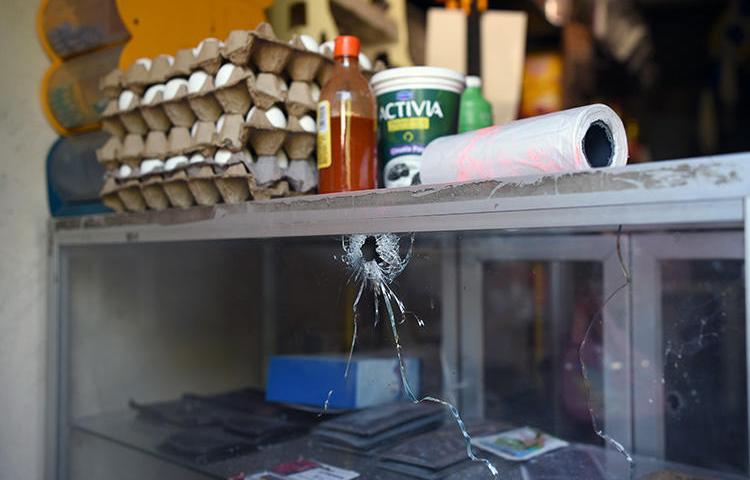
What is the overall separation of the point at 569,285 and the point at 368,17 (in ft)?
2.99

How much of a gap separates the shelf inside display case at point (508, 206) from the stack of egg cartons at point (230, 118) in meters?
0.05

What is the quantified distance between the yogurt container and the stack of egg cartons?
0.14 m

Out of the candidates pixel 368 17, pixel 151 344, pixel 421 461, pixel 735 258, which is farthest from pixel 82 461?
pixel 735 258

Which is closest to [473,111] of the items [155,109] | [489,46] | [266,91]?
[266,91]

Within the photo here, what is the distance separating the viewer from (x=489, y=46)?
1.88 meters

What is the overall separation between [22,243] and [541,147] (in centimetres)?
118

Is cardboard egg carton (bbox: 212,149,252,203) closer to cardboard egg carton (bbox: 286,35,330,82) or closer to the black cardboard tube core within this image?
cardboard egg carton (bbox: 286,35,330,82)

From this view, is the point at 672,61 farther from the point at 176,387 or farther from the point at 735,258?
the point at 176,387

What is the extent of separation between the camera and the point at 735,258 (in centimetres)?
129

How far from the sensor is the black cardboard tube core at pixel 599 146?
0.83 meters

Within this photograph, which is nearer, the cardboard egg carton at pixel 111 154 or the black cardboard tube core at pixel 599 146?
the black cardboard tube core at pixel 599 146

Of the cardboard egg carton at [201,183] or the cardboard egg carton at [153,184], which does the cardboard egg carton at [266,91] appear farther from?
the cardboard egg carton at [153,184]

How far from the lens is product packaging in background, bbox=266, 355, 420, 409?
4.51ft

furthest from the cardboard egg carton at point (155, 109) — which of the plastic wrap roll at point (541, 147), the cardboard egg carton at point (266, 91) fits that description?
the plastic wrap roll at point (541, 147)
